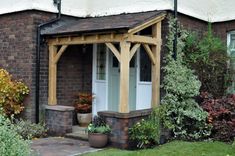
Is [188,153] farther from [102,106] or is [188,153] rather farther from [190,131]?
[102,106]

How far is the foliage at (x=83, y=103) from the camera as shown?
10.8m

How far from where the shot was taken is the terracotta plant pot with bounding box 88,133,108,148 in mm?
8266

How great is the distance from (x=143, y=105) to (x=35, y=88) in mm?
2974

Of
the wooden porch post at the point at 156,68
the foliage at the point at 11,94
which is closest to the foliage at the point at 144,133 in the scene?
the wooden porch post at the point at 156,68

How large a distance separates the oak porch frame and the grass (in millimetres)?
1017

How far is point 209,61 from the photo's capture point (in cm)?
985

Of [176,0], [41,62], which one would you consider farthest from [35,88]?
[176,0]

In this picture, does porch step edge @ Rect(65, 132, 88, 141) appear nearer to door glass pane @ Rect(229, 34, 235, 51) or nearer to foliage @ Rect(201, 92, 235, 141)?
foliage @ Rect(201, 92, 235, 141)

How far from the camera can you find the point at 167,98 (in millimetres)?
9281

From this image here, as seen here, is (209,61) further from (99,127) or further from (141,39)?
(99,127)

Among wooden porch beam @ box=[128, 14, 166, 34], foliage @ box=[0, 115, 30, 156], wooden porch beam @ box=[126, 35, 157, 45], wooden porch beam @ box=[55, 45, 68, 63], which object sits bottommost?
foliage @ box=[0, 115, 30, 156]

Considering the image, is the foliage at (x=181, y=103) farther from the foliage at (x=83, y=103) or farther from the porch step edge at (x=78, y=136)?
the foliage at (x=83, y=103)

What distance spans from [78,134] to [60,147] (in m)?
1.27

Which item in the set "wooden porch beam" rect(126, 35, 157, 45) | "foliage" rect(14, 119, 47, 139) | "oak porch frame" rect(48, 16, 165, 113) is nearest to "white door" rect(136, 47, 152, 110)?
"oak porch frame" rect(48, 16, 165, 113)
